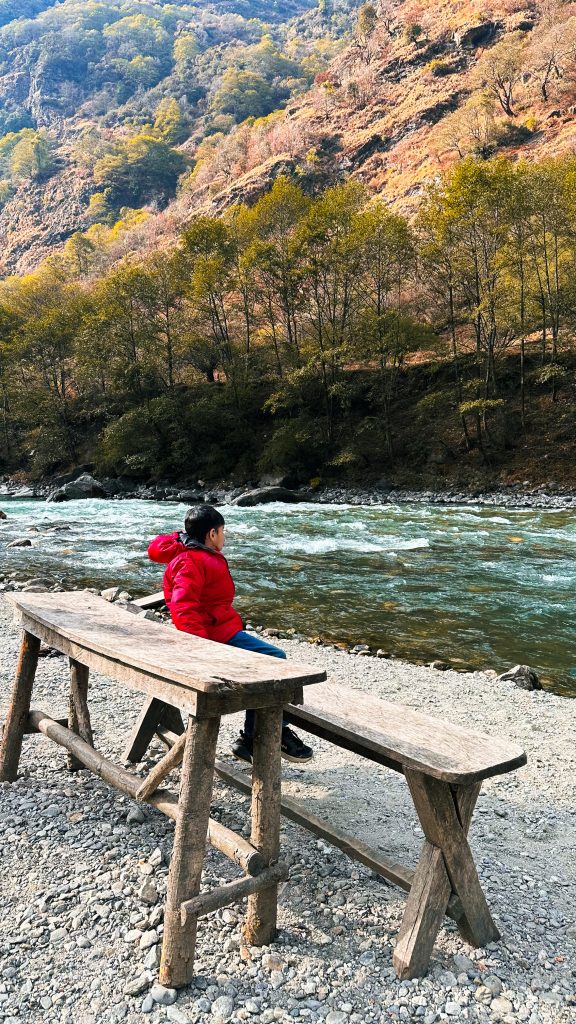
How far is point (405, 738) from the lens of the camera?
2.66m

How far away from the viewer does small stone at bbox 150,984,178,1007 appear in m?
2.22

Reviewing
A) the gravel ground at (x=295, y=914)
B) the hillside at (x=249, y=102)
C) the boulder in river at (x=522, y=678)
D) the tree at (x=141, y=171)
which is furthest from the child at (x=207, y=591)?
the tree at (x=141, y=171)

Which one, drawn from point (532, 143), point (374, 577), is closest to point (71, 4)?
point (532, 143)

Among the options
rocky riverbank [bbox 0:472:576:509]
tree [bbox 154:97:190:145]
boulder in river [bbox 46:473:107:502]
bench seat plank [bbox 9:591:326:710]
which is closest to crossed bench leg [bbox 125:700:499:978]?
bench seat plank [bbox 9:591:326:710]

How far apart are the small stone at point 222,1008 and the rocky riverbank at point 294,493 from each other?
20.5 metres

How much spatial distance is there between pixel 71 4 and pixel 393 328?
801ft

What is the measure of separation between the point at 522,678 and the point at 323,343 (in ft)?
90.3

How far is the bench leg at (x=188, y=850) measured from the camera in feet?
7.52

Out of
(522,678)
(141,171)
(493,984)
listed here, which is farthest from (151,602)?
(141,171)

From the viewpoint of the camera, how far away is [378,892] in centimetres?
292

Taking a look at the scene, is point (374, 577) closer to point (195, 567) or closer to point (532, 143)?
point (195, 567)

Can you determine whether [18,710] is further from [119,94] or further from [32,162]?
[119,94]

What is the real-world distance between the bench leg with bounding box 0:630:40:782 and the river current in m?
5.10

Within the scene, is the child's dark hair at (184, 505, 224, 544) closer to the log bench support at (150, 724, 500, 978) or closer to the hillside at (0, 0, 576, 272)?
the log bench support at (150, 724, 500, 978)
